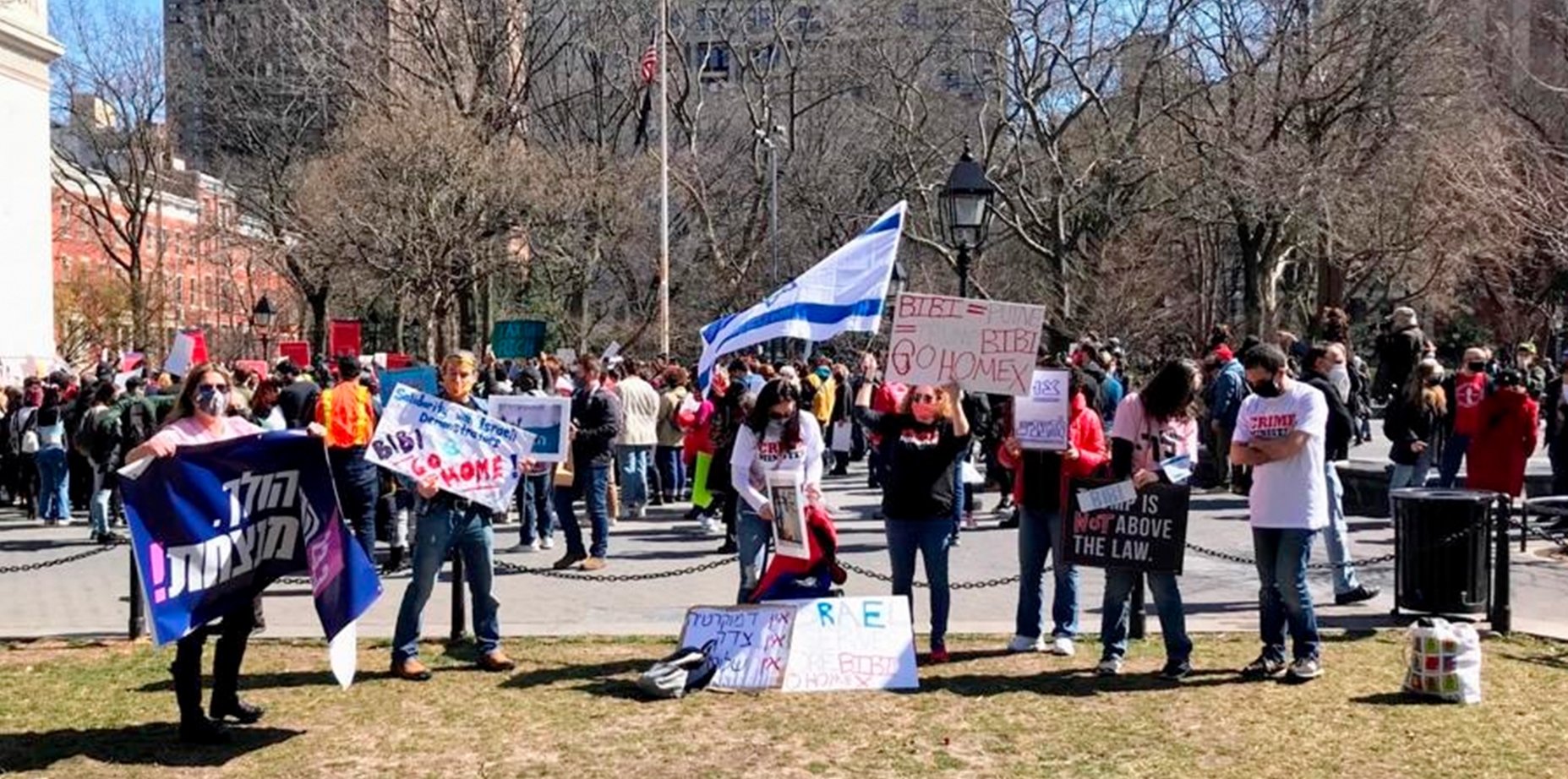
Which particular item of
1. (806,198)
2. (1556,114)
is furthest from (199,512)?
(1556,114)

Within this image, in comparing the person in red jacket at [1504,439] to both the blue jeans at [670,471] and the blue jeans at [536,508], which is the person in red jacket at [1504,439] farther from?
the blue jeans at [670,471]

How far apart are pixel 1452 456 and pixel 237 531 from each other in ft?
39.8

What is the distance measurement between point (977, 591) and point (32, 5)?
3347cm

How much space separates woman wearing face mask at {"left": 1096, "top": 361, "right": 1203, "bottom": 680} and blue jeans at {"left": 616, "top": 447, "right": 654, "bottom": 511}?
9.52 m

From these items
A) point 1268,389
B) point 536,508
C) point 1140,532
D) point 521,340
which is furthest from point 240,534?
point 521,340

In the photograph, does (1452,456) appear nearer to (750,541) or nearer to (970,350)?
(970,350)

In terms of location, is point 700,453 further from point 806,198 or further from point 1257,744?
point 806,198

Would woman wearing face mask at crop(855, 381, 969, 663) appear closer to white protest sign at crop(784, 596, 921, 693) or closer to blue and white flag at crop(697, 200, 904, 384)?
white protest sign at crop(784, 596, 921, 693)

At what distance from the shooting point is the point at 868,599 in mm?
8602

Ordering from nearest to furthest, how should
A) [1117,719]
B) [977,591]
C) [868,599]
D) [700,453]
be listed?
[1117,719]
[868,599]
[977,591]
[700,453]

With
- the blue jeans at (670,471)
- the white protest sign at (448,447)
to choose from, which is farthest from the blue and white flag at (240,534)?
the blue jeans at (670,471)

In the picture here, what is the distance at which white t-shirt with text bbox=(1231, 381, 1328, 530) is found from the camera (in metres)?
8.38

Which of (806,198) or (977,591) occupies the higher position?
(806,198)

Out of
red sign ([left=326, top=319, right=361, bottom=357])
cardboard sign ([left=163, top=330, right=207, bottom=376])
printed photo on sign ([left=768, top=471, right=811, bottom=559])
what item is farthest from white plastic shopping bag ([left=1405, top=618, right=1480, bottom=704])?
red sign ([left=326, top=319, right=361, bottom=357])
